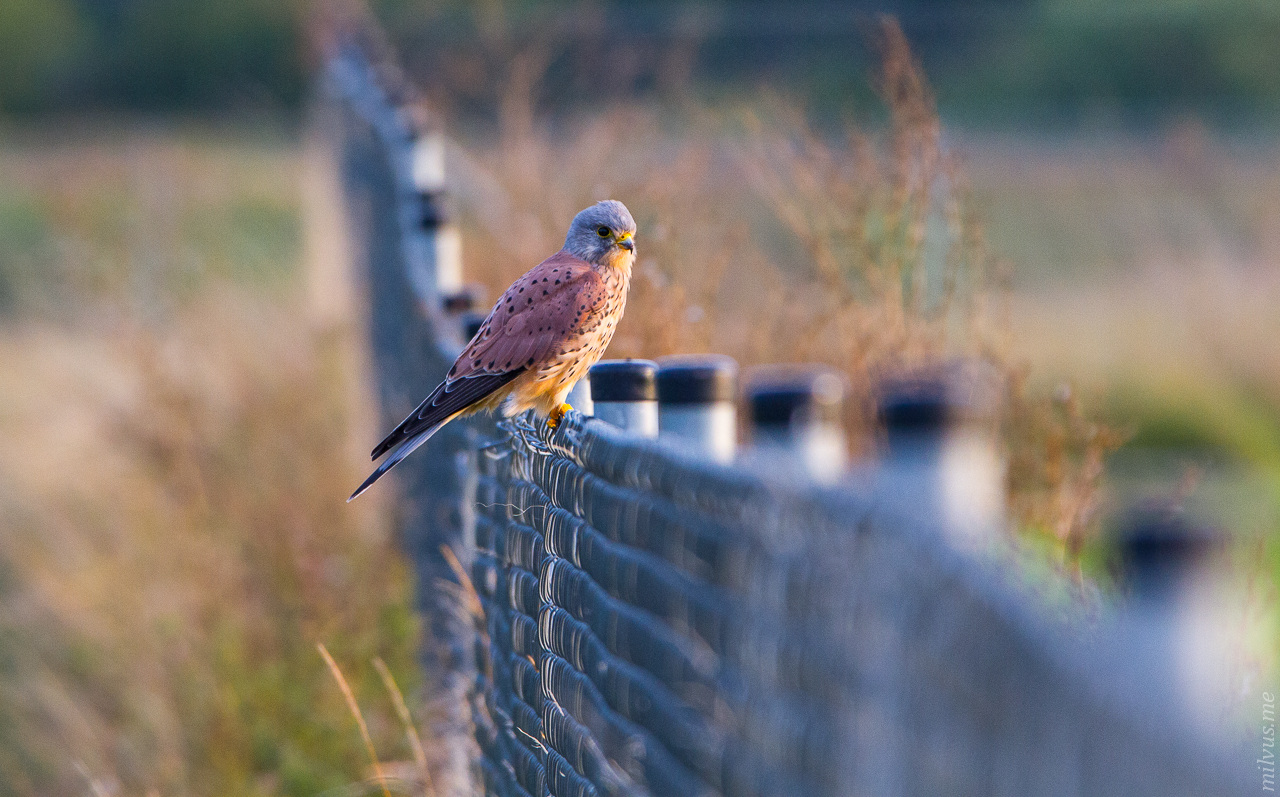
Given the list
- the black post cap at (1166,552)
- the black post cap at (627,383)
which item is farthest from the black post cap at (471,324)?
the black post cap at (1166,552)

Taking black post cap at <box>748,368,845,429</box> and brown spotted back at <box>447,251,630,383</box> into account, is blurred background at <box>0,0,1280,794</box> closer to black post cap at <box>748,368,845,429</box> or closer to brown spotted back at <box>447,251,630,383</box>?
black post cap at <box>748,368,845,429</box>

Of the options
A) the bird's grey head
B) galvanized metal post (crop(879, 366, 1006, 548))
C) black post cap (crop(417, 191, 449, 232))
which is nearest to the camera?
galvanized metal post (crop(879, 366, 1006, 548))

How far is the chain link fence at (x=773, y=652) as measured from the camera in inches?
42.1

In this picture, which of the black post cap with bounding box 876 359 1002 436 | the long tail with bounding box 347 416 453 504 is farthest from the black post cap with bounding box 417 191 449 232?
the black post cap with bounding box 876 359 1002 436

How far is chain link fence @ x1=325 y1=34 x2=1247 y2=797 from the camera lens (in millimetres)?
1069

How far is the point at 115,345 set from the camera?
26.8 feet

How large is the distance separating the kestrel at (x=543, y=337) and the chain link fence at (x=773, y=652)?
24.4 inches

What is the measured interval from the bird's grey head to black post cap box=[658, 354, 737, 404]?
5.39 feet

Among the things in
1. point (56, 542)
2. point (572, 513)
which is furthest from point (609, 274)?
point (56, 542)

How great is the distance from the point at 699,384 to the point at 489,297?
13.5 ft

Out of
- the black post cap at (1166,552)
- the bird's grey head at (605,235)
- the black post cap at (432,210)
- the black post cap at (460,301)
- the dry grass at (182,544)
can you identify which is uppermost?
the black post cap at (432,210)

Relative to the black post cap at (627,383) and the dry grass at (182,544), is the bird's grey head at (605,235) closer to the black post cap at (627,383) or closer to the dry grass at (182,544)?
the black post cap at (627,383)

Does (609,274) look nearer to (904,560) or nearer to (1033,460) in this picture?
(1033,460)

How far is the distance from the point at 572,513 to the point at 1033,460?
2.35 meters
